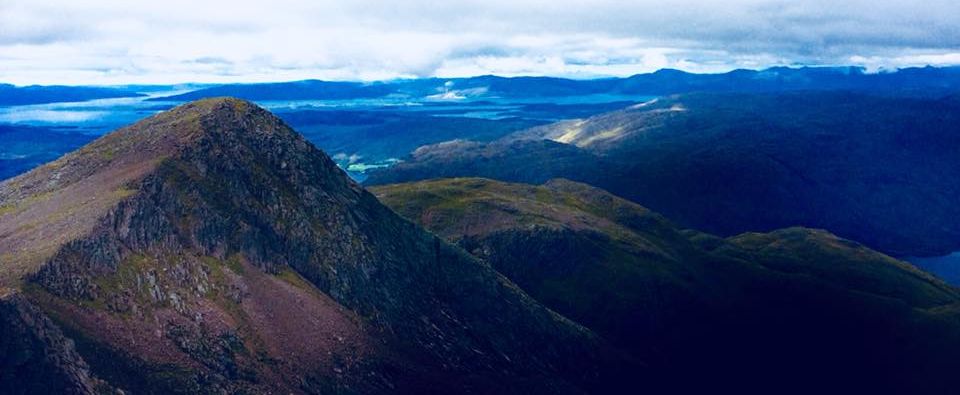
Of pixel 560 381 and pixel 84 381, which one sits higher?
pixel 84 381

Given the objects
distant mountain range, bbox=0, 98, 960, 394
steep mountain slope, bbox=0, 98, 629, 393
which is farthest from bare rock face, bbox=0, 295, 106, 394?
steep mountain slope, bbox=0, 98, 629, 393

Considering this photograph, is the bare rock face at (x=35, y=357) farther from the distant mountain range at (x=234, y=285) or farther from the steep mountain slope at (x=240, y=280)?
the steep mountain slope at (x=240, y=280)

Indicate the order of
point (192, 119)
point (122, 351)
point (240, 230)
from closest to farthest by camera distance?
1. point (122, 351)
2. point (240, 230)
3. point (192, 119)

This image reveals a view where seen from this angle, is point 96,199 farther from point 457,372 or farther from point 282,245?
point 457,372

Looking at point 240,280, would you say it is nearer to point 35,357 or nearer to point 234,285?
point 234,285

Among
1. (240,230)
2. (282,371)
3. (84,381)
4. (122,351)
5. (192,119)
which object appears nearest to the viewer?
(84,381)

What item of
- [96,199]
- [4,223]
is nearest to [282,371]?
[96,199]

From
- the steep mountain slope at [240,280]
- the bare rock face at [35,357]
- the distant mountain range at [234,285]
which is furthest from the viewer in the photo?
the steep mountain slope at [240,280]

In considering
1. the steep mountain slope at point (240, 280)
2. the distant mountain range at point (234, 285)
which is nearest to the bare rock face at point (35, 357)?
the distant mountain range at point (234, 285)
